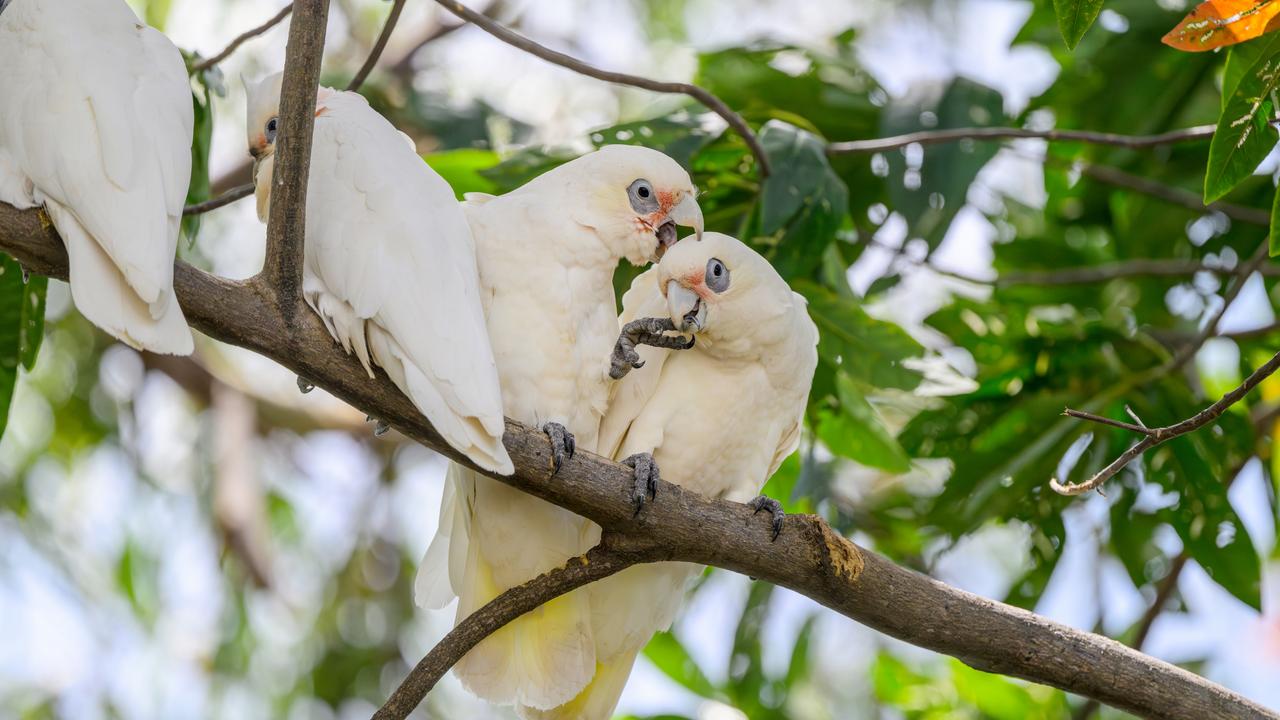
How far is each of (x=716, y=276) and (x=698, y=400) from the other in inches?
10.2

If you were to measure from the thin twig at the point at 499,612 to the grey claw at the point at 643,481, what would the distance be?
0.41 ft

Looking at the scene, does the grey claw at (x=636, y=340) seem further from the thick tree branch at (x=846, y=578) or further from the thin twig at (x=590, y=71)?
the thin twig at (x=590, y=71)

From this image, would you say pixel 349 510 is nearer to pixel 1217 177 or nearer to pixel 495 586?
pixel 495 586

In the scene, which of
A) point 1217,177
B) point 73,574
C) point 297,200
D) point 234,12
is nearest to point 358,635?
point 73,574

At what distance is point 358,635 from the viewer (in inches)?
203

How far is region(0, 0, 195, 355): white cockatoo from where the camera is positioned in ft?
5.70

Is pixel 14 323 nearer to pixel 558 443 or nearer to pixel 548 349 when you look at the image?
pixel 548 349

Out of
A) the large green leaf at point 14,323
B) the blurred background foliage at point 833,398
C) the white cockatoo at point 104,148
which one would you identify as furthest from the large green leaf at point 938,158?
the large green leaf at point 14,323

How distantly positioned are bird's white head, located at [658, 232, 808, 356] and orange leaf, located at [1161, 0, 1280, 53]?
866 millimetres

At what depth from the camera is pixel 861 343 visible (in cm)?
289

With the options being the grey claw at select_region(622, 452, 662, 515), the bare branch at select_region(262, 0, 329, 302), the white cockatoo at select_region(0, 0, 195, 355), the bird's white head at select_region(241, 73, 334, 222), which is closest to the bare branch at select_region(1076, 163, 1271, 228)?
the grey claw at select_region(622, 452, 662, 515)

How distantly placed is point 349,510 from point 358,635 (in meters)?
0.60

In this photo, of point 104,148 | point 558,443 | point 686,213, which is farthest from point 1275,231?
point 104,148

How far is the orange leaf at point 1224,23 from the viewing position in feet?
6.30
